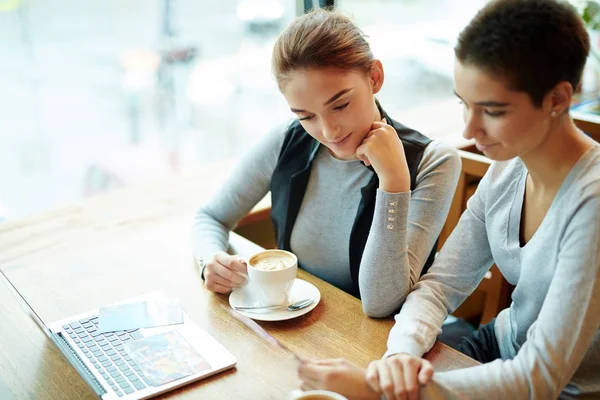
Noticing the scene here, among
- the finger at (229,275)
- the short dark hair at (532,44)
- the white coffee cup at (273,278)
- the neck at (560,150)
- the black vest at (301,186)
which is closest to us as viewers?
the short dark hair at (532,44)

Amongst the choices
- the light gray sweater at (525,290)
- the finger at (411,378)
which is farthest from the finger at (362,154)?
the finger at (411,378)

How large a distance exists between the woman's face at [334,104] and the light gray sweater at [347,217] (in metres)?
0.15

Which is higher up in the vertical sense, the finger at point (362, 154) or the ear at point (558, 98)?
the ear at point (558, 98)

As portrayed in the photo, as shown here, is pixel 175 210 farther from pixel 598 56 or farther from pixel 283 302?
pixel 598 56

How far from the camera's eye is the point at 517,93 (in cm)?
96

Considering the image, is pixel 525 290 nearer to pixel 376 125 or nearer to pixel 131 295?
pixel 376 125

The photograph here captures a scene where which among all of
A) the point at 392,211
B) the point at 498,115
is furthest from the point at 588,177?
the point at 392,211

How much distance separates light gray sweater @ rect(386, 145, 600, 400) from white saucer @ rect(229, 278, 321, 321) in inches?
7.6

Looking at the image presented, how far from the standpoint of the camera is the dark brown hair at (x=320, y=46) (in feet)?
4.23

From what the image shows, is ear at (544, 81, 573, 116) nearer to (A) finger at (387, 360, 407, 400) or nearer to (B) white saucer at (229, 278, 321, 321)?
(A) finger at (387, 360, 407, 400)

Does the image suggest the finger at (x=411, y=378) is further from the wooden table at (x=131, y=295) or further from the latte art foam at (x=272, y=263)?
the latte art foam at (x=272, y=263)

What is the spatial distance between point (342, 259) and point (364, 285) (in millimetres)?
257

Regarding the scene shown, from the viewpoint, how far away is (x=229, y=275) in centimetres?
131

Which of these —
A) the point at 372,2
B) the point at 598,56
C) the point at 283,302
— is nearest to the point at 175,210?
the point at 283,302
